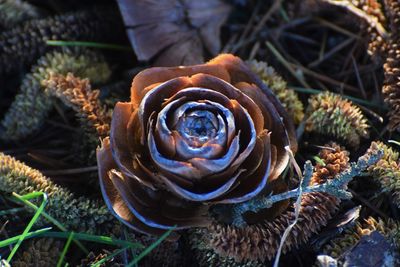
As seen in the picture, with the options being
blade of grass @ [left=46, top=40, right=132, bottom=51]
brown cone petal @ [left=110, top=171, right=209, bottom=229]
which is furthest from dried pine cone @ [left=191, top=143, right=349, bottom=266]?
blade of grass @ [left=46, top=40, right=132, bottom=51]

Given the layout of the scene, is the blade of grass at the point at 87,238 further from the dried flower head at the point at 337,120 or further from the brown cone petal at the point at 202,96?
the dried flower head at the point at 337,120

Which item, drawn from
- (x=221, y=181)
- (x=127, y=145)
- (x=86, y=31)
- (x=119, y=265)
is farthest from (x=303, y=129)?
(x=86, y=31)

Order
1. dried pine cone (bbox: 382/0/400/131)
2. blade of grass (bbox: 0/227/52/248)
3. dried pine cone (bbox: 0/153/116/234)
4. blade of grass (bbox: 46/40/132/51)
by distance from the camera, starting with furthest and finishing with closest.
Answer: blade of grass (bbox: 46/40/132/51) < dried pine cone (bbox: 382/0/400/131) < dried pine cone (bbox: 0/153/116/234) < blade of grass (bbox: 0/227/52/248)

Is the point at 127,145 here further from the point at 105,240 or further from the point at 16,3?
the point at 16,3

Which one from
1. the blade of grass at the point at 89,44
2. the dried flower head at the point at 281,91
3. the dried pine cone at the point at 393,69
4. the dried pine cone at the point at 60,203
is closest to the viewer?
the dried pine cone at the point at 60,203

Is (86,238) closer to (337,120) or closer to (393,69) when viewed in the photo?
(337,120)

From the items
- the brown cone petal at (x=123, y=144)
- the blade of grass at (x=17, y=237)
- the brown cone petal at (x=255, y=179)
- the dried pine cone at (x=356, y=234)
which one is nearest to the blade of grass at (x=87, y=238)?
the blade of grass at (x=17, y=237)

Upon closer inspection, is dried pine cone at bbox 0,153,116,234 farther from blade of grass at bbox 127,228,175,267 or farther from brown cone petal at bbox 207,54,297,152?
brown cone petal at bbox 207,54,297,152

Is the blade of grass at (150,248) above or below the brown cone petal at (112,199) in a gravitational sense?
below
